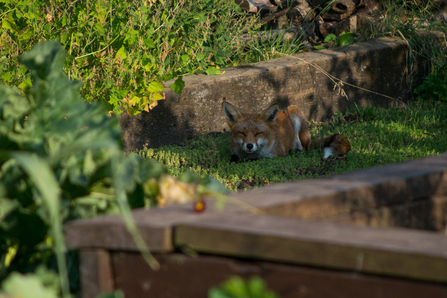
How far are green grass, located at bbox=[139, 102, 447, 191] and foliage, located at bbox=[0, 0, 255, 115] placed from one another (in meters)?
0.86

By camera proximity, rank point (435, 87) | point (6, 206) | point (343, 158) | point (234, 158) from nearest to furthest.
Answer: point (6, 206), point (343, 158), point (234, 158), point (435, 87)

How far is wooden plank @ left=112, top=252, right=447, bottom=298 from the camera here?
1.33 metres

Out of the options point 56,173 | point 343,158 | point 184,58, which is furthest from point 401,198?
point 184,58

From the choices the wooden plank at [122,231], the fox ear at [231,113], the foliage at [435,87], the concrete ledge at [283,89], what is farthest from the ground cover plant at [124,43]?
the wooden plank at [122,231]

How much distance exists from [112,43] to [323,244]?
4.56 metres

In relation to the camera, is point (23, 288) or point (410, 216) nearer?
point (23, 288)

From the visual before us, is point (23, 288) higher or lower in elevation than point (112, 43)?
lower

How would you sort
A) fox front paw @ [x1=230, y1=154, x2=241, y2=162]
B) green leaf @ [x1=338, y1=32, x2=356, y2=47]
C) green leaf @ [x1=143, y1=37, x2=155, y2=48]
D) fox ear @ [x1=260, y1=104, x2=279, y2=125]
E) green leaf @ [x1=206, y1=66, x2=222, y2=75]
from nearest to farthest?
green leaf @ [x1=143, y1=37, x2=155, y2=48] → fox front paw @ [x1=230, y1=154, x2=241, y2=162] → fox ear @ [x1=260, y1=104, x2=279, y2=125] → green leaf @ [x1=206, y1=66, x2=222, y2=75] → green leaf @ [x1=338, y1=32, x2=356, y2=47]

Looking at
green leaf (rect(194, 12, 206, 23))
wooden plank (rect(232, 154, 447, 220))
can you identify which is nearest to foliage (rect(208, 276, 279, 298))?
wooden plank (rect(232, 154, 447, 220))

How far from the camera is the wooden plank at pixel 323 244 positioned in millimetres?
1280

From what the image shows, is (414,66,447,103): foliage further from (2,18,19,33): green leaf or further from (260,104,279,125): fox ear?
(2,18,19,33): green leaf

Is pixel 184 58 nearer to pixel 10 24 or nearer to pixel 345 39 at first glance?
pixel 10 24

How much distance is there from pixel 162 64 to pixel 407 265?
4971mm

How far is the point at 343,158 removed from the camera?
18.4 feet
